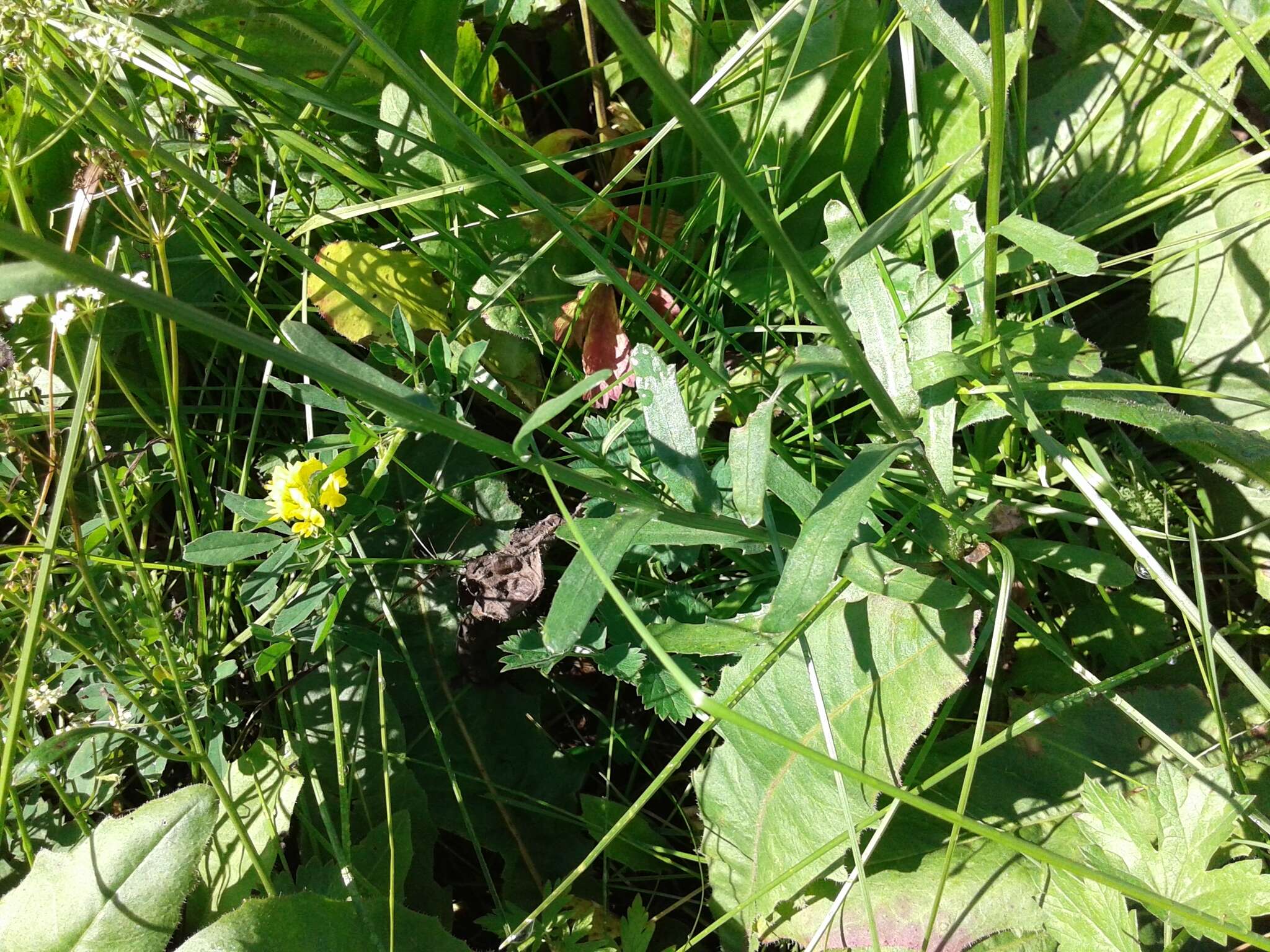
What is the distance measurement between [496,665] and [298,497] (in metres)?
0.51

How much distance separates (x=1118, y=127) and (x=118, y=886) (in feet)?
6.73

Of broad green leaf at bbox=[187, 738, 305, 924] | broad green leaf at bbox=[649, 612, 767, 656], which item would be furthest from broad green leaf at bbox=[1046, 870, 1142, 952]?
broad green leaf at bbox=[187, 738, 305, 924]

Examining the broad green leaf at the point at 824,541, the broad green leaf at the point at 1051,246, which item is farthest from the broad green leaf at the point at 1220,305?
the broad green leaf at the point at 824,541

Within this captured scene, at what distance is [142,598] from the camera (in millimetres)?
1529

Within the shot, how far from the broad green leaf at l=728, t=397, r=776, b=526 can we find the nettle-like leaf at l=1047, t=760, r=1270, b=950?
759 millimetres

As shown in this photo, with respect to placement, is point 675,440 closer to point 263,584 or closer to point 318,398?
point 318,398

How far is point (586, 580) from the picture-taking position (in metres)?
0.91

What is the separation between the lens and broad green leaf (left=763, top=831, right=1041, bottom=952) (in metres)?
1.37

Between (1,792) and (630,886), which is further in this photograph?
(630,886)

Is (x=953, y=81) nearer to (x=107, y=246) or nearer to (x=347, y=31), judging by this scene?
(x=347, y=31)

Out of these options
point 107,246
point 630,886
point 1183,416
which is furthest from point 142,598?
point 1183,416

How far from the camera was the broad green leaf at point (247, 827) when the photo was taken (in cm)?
144

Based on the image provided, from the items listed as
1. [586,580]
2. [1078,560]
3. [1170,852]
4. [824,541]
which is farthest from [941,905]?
[586,580]

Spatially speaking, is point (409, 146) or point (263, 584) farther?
point (409, 146)
